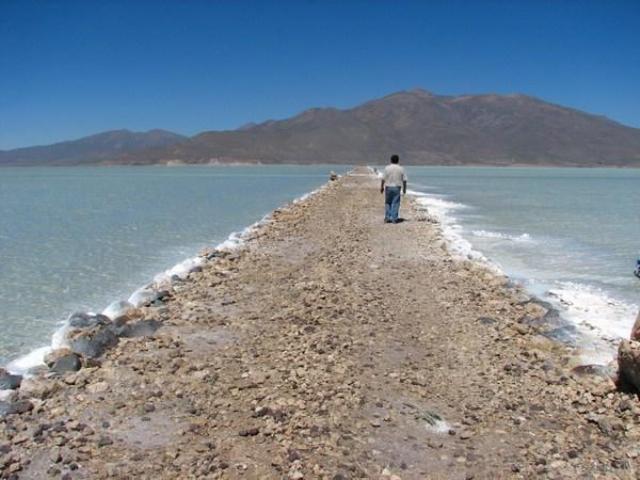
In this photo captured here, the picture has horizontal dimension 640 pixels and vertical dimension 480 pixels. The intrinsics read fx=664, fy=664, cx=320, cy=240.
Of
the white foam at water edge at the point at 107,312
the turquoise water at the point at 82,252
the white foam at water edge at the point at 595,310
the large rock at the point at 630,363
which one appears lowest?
the turquoise water at the point at 82,252

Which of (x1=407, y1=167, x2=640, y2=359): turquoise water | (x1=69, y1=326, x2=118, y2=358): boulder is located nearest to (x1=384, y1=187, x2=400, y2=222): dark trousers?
(x1=407, y1=167, x2=640, y2=359): turquoise water

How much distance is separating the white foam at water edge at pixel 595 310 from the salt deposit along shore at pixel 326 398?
0.53 metres

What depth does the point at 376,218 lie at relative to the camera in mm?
16375

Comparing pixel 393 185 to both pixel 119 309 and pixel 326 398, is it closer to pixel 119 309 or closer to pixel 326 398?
pixel 119 309

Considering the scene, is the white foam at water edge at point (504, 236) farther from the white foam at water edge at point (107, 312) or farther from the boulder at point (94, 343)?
the boulder at point (94, 343)

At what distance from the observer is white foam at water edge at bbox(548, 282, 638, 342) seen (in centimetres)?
661

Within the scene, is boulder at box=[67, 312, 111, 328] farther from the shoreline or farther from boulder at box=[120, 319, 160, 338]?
the shoreline

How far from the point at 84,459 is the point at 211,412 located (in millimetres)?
843

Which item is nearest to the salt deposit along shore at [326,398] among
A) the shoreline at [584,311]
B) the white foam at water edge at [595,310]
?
the shoreline at [584,311]

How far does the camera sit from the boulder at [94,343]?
5242 mm

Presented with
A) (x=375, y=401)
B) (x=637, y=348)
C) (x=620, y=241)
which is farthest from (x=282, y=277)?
(x=620, y=241)

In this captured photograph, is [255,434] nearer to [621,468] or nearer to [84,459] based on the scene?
[84,459]

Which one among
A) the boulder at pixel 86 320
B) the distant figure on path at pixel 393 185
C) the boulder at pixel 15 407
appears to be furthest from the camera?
the distant figure on path at pixel 393 185

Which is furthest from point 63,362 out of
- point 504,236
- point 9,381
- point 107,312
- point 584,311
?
point 504,236
